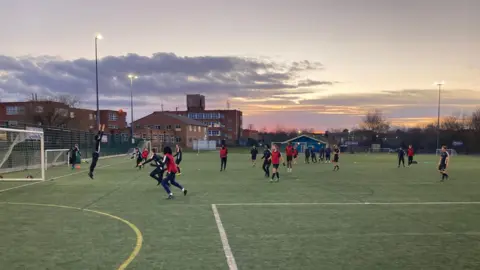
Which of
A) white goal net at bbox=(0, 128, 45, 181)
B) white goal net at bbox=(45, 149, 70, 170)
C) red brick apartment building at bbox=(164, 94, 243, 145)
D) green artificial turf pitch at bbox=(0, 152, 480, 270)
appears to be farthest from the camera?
red brick apartment building at bbox=(164, 94, 243, 145)

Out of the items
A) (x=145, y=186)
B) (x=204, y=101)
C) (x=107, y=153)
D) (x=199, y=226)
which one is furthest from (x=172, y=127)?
(x=199, y=226)

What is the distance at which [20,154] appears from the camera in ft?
81.5

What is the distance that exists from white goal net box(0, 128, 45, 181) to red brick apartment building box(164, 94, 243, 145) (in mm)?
103506

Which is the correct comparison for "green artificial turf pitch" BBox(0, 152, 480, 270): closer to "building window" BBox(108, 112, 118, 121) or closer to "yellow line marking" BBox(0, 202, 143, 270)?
"yellow line marking" BBox(0, 202, 143, 270)

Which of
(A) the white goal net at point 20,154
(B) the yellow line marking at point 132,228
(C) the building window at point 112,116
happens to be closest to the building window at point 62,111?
(C) the building window at point 112,116

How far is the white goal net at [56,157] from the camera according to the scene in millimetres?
29141

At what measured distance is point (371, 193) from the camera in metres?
15.1

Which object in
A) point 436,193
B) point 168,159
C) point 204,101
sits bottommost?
point 436,193

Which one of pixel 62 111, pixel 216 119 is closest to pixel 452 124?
pixel 216 119

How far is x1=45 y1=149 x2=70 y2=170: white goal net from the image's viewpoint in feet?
95.6

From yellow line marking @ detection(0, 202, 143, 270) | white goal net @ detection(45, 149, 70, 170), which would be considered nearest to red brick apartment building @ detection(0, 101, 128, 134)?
white goal net @ detection(45, 149, 70, 170)

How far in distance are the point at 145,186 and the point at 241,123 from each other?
124 metres

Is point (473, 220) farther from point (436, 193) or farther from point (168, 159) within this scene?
point (168, 159)

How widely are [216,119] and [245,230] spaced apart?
124489mm
